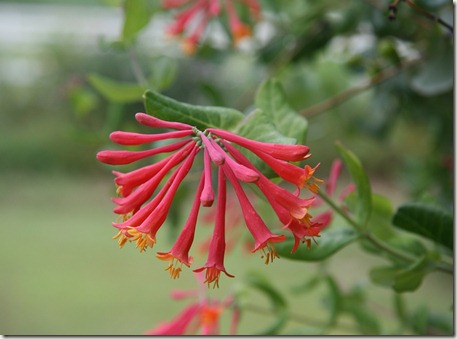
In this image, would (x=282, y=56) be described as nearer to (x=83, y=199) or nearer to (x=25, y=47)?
(x=83, y=199)

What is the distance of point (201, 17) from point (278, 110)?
38cm

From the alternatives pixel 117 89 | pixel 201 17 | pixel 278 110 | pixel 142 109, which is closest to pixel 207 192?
pixel 278 110

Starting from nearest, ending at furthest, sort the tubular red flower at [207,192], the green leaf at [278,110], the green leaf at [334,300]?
the tubular red flower at [207,192]
the green leaf at [278,110]
the green leaf at [334,300]

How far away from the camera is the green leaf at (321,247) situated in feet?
1.64

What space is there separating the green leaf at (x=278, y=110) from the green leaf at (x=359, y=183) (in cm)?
4

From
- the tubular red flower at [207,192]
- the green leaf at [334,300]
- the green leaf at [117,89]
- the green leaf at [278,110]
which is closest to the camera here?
the tubular red flower at [207,192]

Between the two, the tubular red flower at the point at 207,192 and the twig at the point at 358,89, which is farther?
the twig at the point at 358,89

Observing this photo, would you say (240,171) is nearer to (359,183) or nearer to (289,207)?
(289,207)

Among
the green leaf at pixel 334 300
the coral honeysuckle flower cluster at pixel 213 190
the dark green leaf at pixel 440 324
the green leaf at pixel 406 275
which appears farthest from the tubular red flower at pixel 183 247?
the dark green leaf at pixel 440 324

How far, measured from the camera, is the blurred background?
79 centimetres

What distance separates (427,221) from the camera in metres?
0.53

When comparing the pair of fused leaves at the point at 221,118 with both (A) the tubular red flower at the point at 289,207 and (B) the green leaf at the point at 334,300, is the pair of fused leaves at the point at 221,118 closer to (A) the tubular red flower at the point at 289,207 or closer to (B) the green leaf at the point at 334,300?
(A) the tubular red flower at the point at 289,207

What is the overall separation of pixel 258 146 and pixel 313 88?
0.71 m

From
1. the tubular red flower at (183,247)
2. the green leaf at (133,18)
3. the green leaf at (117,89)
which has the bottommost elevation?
the tubular red flower at (183,247)
